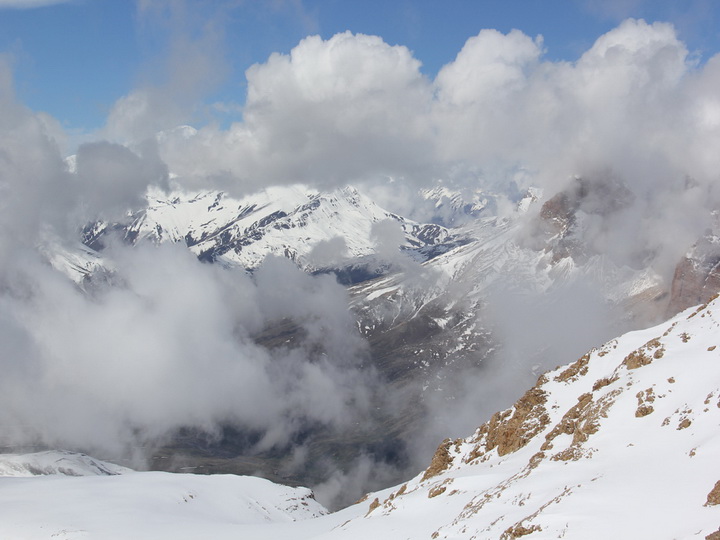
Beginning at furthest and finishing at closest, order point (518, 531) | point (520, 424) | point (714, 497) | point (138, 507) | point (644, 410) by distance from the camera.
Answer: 1. point (138, 507)
2. point (520, 424)
3. point (644, 410)
4. point (518, 531)
5. point (714, 497)

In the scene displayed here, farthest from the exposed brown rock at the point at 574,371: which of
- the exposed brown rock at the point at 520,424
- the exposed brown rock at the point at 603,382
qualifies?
the exposed brown rock at the point at 603,382

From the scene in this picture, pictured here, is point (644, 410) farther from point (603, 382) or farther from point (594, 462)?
point (603, 382)

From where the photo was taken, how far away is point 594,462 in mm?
48656

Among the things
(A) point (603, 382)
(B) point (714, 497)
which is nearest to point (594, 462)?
(B) point (714, 497)

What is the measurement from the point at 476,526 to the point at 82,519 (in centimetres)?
9883

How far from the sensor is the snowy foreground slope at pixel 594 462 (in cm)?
3703

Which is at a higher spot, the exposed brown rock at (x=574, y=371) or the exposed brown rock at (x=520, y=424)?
the exposed brown rock at (x=574, y=371)

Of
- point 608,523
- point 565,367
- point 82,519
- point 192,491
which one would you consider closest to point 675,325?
point 565,367

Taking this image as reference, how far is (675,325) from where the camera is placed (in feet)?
228

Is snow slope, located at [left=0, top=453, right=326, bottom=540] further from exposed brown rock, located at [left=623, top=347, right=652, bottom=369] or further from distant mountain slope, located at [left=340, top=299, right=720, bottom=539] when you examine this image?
exposed brown rock, located at [left=623, top=347, right=652, bottom=369]

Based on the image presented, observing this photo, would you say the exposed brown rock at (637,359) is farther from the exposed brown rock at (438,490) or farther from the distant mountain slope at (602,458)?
the exposed brown rock at (438,490)

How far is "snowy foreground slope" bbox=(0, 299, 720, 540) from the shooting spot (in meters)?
37.0

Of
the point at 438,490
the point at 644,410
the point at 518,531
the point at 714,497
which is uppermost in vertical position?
the point at 438,490

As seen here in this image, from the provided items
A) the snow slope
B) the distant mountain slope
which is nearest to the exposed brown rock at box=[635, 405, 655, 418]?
the distant mountain slope
